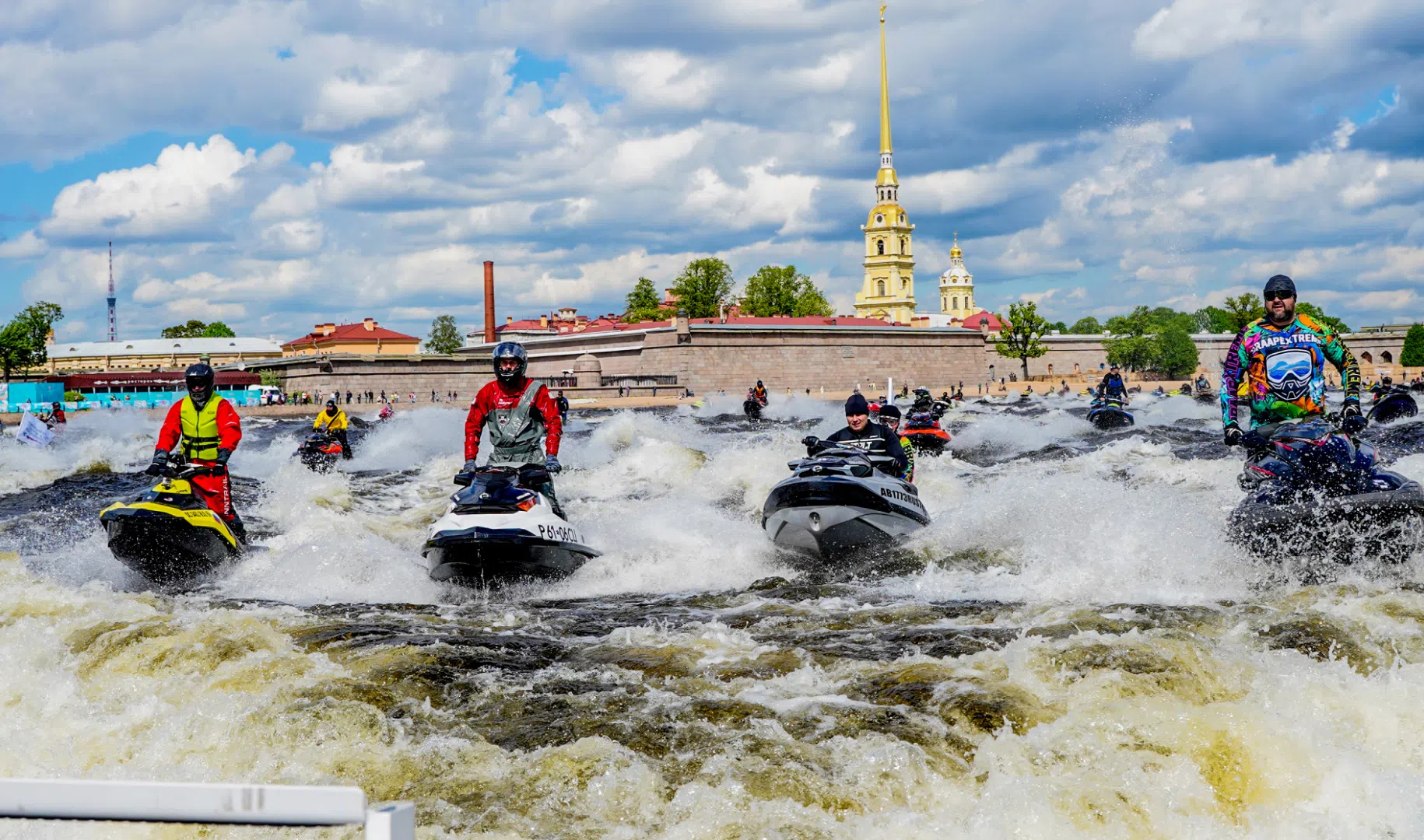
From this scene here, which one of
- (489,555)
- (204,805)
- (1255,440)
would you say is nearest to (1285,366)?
(1255,440)

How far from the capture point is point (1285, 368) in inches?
356

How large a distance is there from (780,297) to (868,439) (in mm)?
115522

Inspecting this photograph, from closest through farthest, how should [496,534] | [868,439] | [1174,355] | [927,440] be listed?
[496,534] → [868,439] → [927,440] → [1174,355]

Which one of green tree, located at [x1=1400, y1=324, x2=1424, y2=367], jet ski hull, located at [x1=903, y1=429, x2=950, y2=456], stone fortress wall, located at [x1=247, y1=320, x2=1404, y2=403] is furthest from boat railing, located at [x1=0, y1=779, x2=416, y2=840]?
green tree, located at [x1=1400, y1=324, x2=1424, y2=367]

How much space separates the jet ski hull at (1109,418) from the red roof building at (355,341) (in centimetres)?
10569

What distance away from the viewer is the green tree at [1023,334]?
110 m

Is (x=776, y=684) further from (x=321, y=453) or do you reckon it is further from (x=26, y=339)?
(x=26, y=339)

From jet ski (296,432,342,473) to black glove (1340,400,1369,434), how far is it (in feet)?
58.9

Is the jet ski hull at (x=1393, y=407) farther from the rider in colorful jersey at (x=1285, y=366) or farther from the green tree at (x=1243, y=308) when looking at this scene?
the green tree at (x=1243, y=308)

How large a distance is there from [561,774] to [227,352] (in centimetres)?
15412

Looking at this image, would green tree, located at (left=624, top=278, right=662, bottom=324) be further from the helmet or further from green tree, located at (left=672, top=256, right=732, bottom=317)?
the helmet

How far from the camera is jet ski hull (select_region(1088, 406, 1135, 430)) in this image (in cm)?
3212

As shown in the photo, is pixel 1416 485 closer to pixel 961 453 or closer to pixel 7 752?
pixel 7 752

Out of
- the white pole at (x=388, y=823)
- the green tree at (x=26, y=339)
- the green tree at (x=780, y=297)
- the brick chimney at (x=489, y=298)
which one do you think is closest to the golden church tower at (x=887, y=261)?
the green tree at (x=780, y=297)
